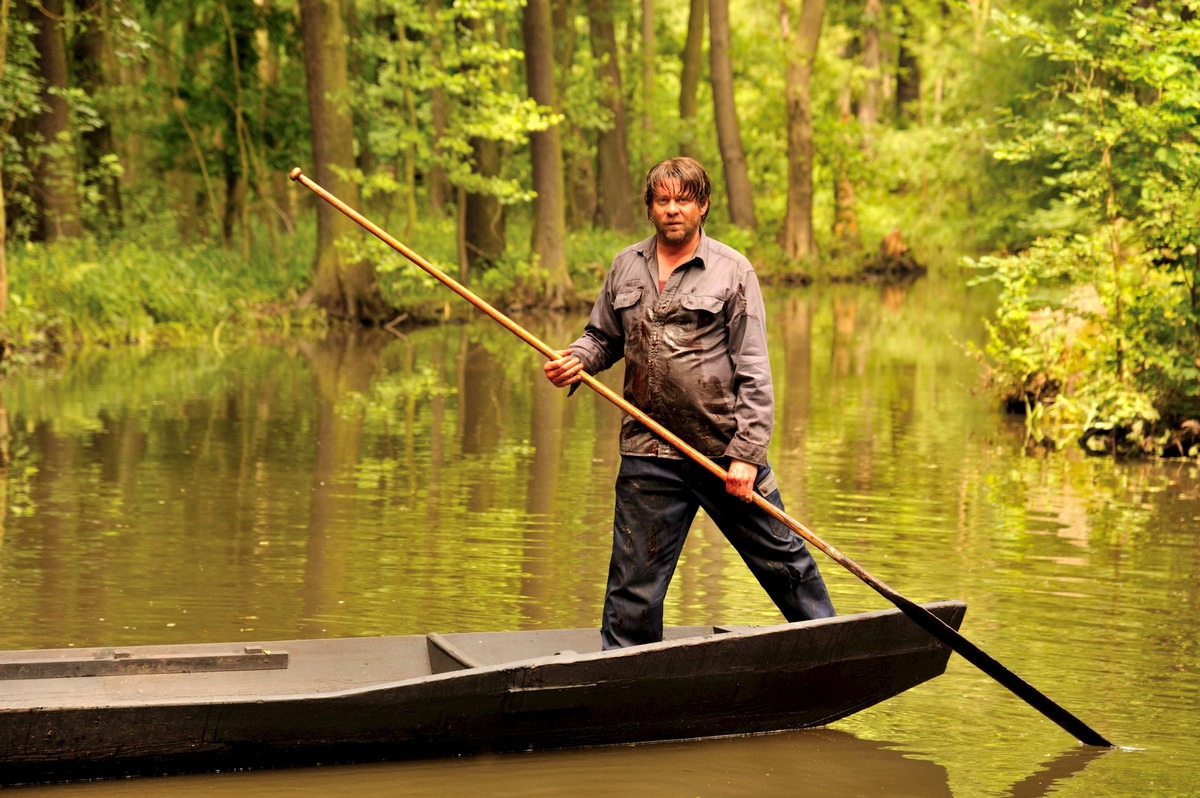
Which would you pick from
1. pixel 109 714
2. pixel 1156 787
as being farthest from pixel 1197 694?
pixel 109 714

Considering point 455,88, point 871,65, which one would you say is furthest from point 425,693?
point 871,65

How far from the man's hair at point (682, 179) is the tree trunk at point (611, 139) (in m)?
31.3

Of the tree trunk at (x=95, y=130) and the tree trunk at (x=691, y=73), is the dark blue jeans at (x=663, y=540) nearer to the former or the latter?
the tree trunk at (x=95, y=130)

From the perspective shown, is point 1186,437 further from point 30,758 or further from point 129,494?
point 30,758

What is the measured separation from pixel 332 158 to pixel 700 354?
19478 mm

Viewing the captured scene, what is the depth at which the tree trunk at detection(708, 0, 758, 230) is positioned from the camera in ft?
127

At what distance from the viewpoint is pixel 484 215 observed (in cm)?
2902

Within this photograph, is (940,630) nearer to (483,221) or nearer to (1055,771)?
(1055,771)

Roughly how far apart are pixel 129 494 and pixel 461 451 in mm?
3101

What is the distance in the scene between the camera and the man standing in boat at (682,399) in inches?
249

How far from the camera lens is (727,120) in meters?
39.2

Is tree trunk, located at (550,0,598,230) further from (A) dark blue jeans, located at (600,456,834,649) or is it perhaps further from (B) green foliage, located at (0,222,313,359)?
(A) dark blue jeans, located at (600,456,834,649)

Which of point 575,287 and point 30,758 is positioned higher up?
point 575,287

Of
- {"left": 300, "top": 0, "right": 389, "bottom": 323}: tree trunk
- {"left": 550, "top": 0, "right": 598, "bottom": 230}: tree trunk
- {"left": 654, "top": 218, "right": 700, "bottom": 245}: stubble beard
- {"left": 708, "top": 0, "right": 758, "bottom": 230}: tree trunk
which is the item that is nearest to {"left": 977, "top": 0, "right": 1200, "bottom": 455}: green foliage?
{"left": 654, "top": 218, "right": 700, "bottom": 245}: stubble beard
